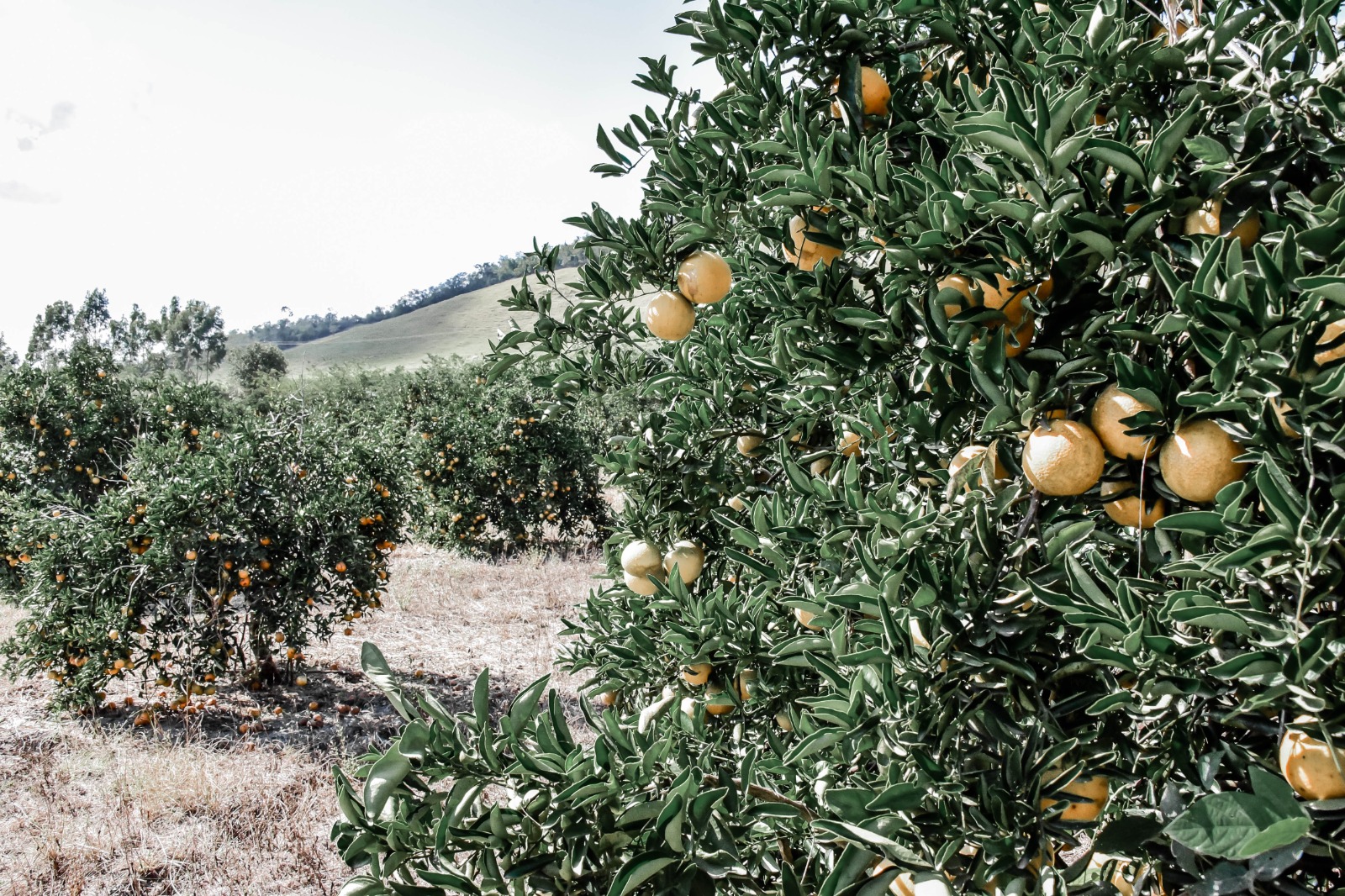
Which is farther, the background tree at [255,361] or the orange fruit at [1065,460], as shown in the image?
the background tree at [255,361]

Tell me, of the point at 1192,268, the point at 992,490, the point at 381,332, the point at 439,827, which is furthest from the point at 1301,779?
the point at 381,332

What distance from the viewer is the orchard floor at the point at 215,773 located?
3586mm

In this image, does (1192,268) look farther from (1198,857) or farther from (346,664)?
(346,664)

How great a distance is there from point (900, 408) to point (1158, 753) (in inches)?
21.9

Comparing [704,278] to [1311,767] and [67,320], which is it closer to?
[1311,767]

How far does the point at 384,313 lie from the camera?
91.4 meters

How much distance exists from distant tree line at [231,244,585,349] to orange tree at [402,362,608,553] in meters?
79.9

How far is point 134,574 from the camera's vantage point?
17.5ft

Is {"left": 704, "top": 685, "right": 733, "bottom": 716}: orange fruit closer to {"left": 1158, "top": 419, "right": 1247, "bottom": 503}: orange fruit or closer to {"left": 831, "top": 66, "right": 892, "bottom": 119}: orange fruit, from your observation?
{"left": 1158, "top": 419, "right": 1247, "bottom": 503}: orange fruit

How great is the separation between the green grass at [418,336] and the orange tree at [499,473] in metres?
46.6

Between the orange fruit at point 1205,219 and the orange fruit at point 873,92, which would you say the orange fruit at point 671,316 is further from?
the orange fruit at point 1205,219

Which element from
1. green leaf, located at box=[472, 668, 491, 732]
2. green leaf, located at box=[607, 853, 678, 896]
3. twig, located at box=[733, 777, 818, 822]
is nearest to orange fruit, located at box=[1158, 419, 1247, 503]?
twig, located at box=[733, 777, 818, 822]

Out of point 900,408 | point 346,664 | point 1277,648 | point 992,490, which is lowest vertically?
point 346,664

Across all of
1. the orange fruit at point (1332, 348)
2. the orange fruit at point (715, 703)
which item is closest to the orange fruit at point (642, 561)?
the orange fruit at point (715, 703)
